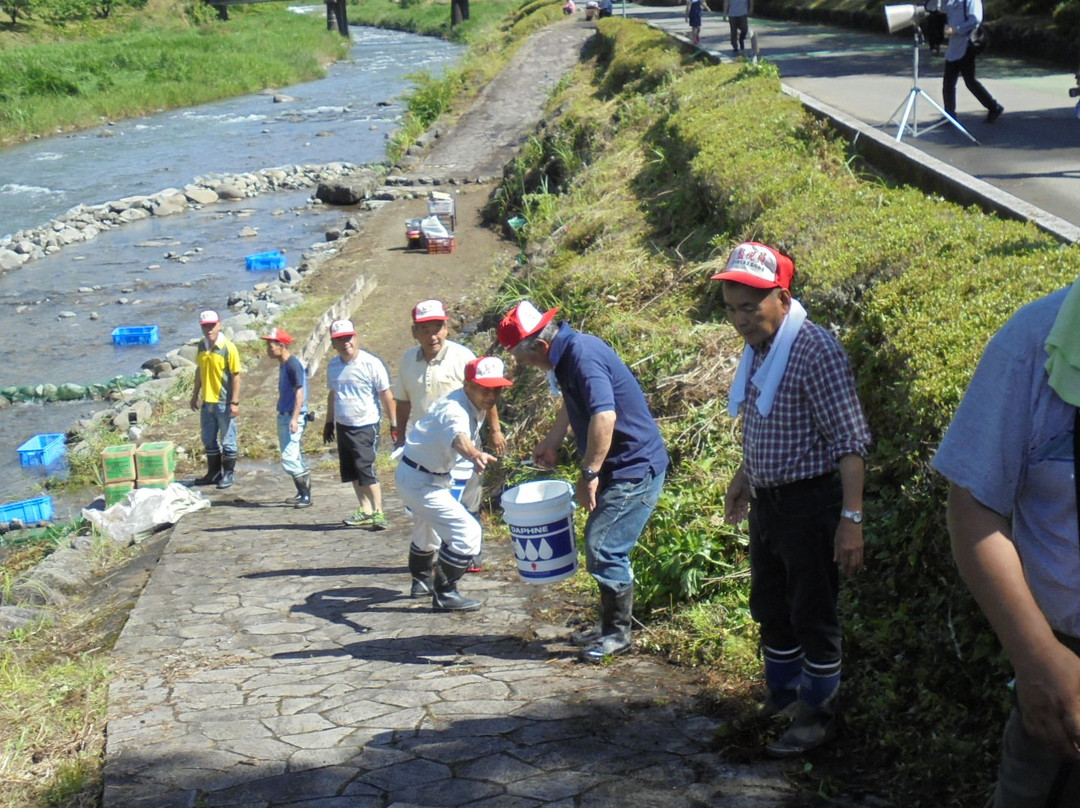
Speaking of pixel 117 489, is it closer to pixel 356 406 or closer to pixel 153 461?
pixel 153 461

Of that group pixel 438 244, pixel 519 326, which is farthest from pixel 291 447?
pixel 438 244

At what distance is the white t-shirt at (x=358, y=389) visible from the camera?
9.02 m

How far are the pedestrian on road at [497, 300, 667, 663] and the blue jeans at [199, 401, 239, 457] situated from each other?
242 inches

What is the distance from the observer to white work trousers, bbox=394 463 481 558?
6.60m

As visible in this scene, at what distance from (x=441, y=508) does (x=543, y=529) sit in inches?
41.4

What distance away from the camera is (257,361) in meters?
15.3

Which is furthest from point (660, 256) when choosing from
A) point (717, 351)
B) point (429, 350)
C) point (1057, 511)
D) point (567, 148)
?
point (567, 148)

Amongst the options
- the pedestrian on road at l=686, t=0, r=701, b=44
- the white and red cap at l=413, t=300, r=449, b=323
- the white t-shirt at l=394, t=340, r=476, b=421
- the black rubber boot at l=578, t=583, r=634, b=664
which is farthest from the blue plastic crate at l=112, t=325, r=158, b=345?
the black rubber boot at l=578, t=583, r=634, b=664

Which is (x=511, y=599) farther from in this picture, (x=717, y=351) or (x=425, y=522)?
(x=717, y=351)

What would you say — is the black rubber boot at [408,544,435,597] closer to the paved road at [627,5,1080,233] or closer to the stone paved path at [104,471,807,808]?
the stone paved path at [104,471,807,808]

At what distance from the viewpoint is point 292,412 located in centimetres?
1008

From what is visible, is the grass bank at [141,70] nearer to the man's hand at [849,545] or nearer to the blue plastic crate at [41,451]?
the blue plastic crate at [41,451]

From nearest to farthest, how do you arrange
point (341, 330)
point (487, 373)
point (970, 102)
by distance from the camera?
point (487, 373) → point (341, 330) → point (970, 102)

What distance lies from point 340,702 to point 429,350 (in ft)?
9.37
